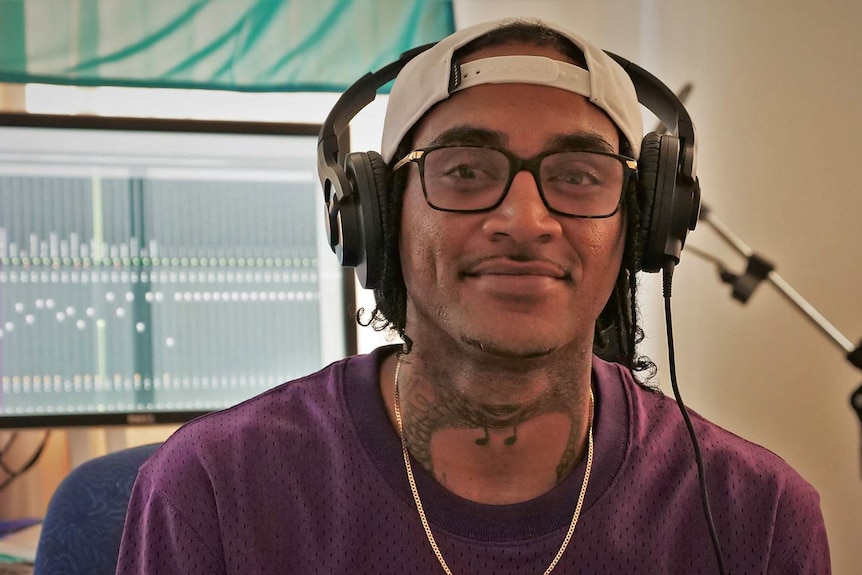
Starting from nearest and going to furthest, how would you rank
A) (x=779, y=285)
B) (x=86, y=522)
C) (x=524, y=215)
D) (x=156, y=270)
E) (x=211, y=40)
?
(x=524, y=215) < (x=86, y=522) < (x=779, y=285) < (x=156, y=270) < (x=211, y=40)

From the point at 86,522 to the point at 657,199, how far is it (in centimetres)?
84

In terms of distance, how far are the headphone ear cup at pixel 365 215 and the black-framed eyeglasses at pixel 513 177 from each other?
0.05 metres

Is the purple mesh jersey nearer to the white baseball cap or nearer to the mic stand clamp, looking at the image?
the white baseball cap

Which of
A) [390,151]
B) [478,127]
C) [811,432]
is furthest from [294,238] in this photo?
[811,432]

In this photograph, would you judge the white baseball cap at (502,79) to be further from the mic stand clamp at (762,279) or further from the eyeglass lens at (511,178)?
the mic stand clamp at (762,279)

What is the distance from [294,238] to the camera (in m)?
1.60

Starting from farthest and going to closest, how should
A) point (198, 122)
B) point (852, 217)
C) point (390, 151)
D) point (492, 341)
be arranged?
point (852, 217), point (198, 122), point (390, 151), point (492, 341)

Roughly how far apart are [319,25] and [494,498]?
4.35ft

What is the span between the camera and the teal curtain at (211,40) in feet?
5.42

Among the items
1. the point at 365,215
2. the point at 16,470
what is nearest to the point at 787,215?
the point at 365,215

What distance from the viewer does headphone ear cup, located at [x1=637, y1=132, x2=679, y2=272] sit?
830mm

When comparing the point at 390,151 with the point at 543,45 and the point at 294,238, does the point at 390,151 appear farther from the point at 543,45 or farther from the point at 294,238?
the point at 294,238

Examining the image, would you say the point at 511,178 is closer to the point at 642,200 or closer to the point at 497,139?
the point at 497,139

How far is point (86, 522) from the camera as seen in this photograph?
0.95m
